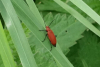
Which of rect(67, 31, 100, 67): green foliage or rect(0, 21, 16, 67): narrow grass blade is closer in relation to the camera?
rect(0, 21, 16, 67): narrow grass blade

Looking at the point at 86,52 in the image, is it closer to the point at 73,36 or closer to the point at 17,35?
the point at 73,36

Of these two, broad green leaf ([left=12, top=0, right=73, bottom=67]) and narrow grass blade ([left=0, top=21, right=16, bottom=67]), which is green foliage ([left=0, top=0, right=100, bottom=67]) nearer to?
broad green leaf ([left=12, top=0, right=73, bottom=67])

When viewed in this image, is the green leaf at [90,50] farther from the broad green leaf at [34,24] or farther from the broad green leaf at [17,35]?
the broad green leaf at [17,35]

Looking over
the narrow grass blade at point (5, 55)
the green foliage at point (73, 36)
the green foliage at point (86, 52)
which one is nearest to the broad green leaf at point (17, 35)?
the narrow grass blade at point (5, 55)

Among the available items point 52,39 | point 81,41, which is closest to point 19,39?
point 52,39

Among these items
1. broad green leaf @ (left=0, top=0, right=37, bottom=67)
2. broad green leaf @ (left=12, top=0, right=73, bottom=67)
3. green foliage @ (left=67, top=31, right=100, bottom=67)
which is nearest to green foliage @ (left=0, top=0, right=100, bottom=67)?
green foliage @ (left=67, top=31, right=100, bottom=67)

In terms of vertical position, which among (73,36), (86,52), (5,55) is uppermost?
(5,55)

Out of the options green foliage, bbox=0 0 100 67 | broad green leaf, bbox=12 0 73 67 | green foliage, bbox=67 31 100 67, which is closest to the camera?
broad green leaf, bbox=12 0 73 67

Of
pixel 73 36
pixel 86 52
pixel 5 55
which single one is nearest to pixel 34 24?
pixel 5 55

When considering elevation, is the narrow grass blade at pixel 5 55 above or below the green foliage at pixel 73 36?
above

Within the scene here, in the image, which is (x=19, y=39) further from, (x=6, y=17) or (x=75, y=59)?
(x=75, y=59)
